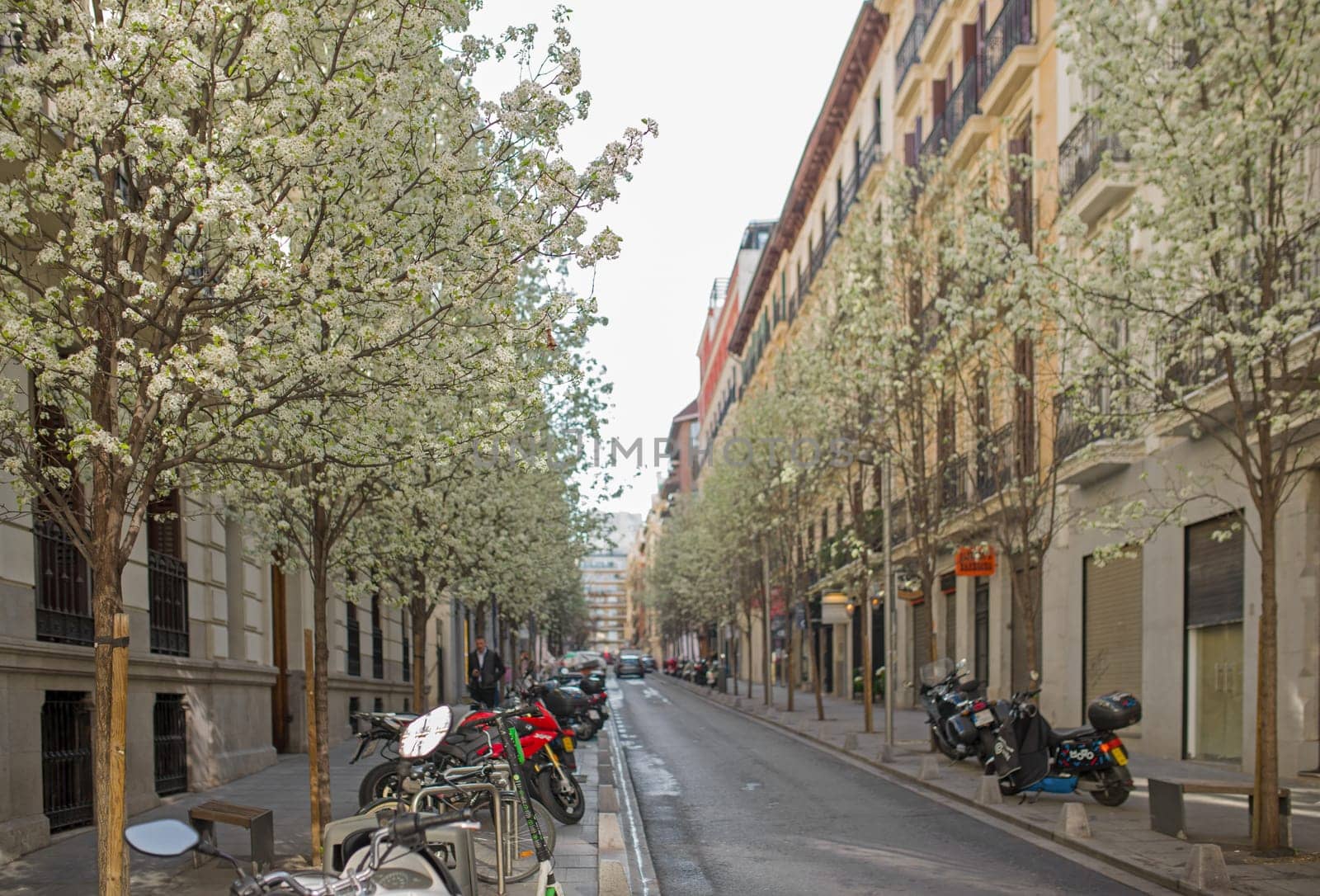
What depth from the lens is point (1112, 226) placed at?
1133 cm

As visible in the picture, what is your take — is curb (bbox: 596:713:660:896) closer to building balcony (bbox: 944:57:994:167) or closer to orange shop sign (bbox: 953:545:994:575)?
orange shop sign (bbox: 953:545:994:575)

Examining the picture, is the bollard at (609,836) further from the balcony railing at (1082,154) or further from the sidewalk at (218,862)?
the balcony railing at (1082,154)

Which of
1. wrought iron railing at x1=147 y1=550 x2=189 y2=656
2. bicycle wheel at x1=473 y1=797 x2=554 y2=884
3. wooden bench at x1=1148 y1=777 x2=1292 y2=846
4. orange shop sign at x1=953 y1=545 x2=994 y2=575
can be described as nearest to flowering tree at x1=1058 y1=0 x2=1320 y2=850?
wooden bench at x1=1148 y1=777 x2=1292 y2=846

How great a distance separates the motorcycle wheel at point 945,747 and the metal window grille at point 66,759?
9.76m

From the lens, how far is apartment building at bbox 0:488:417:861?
1091 centimetres

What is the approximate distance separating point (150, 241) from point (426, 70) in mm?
2489

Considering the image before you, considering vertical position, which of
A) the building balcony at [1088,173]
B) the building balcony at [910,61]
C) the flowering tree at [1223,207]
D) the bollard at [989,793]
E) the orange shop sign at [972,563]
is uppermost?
the building balcony at [910,61]

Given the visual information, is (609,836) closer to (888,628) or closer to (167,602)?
(167,602)

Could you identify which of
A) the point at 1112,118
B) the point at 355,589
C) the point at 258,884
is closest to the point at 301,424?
the point at 258,884

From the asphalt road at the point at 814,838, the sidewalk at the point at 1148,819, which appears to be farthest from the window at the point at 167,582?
the sidewalk at the point at 1148,819

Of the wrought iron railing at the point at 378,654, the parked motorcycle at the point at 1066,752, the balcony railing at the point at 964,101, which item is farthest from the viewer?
the wrought iron railing at the point at 378,654

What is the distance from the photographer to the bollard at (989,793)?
45.6 feet

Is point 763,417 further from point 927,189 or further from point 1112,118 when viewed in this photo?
point 1112,118

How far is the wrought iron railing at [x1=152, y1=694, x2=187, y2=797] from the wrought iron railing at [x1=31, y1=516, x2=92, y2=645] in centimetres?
201
